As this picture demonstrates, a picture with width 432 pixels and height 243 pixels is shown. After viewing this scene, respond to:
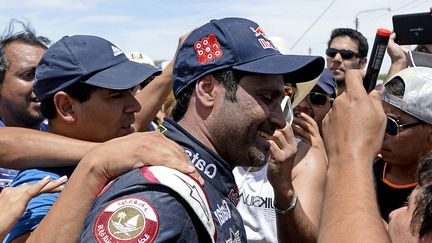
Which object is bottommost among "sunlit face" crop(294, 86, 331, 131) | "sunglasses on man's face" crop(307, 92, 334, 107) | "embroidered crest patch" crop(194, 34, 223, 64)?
"sunlit face" crop(294, 86, 331, 131)

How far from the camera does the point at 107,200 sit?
164cm

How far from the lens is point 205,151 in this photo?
2.02 metres

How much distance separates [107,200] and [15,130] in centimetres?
118

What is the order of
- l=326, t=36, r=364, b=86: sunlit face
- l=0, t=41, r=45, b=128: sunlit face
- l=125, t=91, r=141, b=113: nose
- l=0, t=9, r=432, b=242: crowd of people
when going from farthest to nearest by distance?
l=326, t=36, r=364, b=86: sunlit face < l=0, t=41, r=45, b=128: sunlit face < l=125, t=91, r=141, b=113: nose < l=0, t=9, r=432, b=242: crowd of people

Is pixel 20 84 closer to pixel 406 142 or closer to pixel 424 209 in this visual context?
pixel 406 142

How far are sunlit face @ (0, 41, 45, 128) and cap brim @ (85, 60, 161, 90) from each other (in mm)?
1106

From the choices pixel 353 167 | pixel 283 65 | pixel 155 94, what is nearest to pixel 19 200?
pixel 283 65

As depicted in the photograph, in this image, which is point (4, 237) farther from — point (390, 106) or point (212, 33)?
point (390, 106)

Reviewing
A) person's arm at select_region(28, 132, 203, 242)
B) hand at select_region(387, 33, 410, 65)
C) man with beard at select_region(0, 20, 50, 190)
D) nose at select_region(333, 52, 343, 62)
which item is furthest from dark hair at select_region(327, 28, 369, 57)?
person's arm at select_region(28, 132, 203, 242)

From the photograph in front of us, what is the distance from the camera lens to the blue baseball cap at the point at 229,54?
2051mm

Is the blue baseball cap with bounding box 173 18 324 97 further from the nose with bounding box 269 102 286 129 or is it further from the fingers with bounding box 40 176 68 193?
the fingers with bounding box 40 176 68 193

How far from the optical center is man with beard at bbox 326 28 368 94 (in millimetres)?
6453

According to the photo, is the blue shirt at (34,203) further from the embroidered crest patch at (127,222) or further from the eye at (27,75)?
the eye at (27,75)

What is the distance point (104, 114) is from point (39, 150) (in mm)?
301
